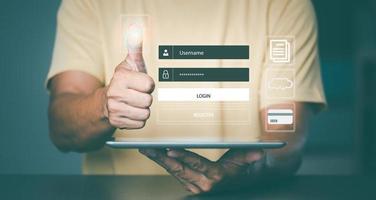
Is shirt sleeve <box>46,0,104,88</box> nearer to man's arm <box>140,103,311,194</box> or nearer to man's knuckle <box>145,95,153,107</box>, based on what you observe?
man's knuckle <box>145,95,153,107</box>

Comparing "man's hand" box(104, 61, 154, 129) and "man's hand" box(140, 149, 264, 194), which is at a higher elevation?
"man's hand" box(104, 61, 154, 129)

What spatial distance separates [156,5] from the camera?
3.93 feet

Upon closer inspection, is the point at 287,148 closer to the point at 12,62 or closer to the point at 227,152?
the point at 227,152

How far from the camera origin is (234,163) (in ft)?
3.92

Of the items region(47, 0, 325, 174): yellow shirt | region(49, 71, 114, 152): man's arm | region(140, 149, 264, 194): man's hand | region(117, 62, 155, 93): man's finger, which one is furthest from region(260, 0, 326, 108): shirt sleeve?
region(49, 71, 114, 152): man's arm

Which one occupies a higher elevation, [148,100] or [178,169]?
[148,100]

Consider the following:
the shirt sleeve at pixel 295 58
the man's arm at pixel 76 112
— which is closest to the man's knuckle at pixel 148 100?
the man's arm at pixel 76 112

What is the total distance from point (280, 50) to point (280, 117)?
5.1 inches

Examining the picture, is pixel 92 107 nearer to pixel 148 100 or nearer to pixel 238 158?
pixel 148 100

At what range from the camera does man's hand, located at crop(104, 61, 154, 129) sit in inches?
46.1

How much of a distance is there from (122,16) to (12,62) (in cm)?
25

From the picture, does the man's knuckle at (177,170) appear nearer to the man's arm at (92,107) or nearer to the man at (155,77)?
the man at (155,77)

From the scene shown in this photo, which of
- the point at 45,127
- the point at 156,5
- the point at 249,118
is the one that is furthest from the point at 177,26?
the point at 45,127

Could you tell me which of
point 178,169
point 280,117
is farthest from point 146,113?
point 280,117
